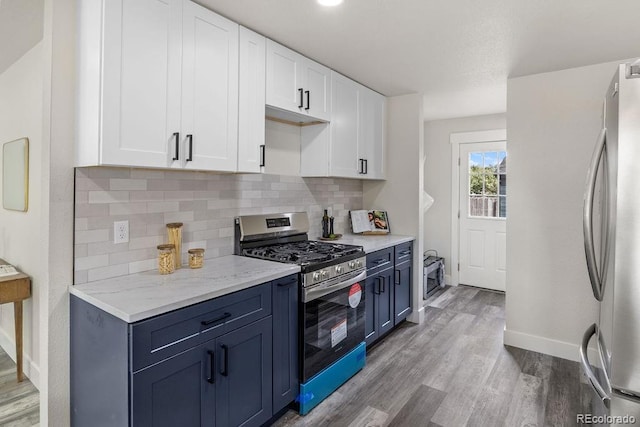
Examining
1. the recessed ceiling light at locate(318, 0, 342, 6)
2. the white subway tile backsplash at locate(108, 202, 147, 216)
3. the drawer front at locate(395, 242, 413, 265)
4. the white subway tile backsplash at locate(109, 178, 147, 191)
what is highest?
the recessed ceiling light at locate(318, 0, 342, 6)

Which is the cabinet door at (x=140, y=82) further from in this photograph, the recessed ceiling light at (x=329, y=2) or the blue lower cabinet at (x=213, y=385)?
the blue lower cabinet at (x=213, y=385)

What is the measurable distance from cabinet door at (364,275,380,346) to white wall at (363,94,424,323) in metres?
0.79

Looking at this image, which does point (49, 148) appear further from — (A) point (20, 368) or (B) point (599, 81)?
(B) point (599, 81)

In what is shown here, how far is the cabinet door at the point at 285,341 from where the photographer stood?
6.53ft

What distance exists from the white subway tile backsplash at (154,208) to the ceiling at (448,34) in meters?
1.01

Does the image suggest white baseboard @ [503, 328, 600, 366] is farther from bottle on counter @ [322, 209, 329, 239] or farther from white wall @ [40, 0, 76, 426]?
white wall @ [40, 0, 76, 426]

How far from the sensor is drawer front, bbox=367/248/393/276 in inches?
114

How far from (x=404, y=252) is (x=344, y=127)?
1339 millimetres

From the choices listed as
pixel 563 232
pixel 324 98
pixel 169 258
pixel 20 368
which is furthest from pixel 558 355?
pixel 20 368

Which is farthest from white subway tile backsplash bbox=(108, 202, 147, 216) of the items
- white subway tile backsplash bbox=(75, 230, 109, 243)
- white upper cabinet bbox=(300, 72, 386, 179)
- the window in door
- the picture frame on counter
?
the window in door

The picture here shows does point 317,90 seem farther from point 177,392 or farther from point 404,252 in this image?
point 177,392

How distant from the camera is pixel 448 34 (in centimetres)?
229

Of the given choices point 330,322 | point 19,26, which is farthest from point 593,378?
point 19,26

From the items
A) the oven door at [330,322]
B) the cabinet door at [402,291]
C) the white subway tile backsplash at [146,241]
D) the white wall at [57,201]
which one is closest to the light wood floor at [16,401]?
the white wall at [57,201]
